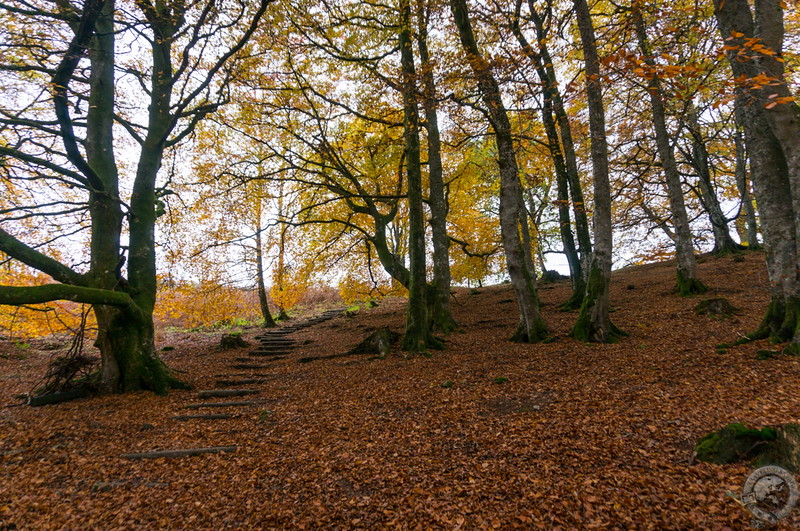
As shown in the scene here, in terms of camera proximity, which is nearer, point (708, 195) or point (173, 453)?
point (173, 453)

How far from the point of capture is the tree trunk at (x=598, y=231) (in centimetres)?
Answer: 670

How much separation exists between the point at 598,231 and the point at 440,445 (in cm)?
539

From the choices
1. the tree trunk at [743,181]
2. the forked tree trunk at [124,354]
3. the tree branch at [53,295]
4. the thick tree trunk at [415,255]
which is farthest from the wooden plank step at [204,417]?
the tree trunk at [743,181]

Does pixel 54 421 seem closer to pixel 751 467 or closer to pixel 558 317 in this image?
pixel 751 467

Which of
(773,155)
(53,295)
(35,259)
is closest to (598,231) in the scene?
(773,155)

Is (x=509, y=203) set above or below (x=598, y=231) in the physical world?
above

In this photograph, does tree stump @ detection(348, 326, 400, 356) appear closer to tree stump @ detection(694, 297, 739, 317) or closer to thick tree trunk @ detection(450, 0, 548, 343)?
thick tree trunk @ detection(450, 0, 548, 343)

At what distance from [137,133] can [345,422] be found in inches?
340

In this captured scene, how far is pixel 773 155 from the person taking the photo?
480 centimetres

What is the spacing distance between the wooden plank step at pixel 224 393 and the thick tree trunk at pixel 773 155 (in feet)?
27.8

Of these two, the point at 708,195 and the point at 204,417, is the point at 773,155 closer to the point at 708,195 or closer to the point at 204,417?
the point at 204,417

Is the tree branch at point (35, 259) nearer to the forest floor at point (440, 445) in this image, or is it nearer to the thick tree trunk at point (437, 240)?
the forest floor at point (440, 445)

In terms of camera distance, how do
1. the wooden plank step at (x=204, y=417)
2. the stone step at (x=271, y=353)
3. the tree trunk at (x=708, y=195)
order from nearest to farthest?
the wooden plank step at (x=204, y=417)
the stone step at (x=271, y=353)
the tree trunk at (x=708, y=195)

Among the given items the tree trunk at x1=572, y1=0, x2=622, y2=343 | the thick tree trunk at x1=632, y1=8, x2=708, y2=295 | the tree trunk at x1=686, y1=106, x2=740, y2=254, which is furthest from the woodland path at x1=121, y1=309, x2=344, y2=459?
the tree trunk at x1=686, y1=106, x2=740, y2=254
